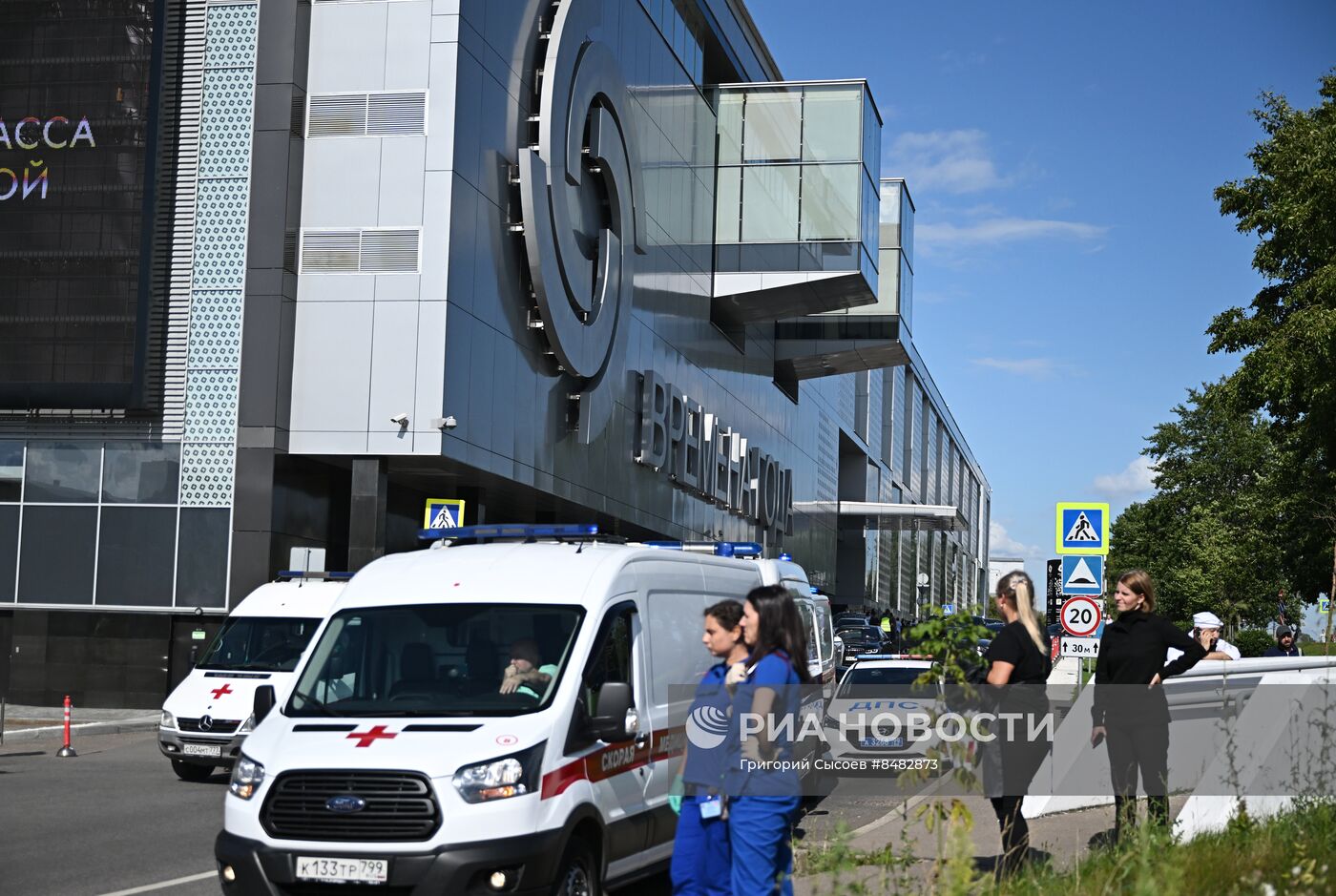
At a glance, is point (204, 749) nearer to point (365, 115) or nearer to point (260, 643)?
point (260, 643)

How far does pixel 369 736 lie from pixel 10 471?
80.9 feet

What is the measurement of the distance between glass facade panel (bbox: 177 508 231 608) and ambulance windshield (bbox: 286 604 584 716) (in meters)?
20.8

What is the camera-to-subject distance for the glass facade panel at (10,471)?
3002 cm

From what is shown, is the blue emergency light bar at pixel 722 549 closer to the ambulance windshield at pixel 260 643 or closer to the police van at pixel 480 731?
the police van at pixel 480 731

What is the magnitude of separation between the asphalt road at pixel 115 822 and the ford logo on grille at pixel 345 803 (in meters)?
2.40

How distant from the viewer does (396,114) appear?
3008 centimetres

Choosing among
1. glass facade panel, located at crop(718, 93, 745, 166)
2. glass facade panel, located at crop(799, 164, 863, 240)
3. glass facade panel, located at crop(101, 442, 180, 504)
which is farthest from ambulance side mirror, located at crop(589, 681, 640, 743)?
glass facade panel, located at crop(718, 93, 745, 166)

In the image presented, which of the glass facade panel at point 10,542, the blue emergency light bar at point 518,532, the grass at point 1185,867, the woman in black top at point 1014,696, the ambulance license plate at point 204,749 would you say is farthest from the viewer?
the glass facade panel at point 10,542

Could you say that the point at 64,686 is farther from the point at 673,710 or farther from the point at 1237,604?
the point at 1237,604

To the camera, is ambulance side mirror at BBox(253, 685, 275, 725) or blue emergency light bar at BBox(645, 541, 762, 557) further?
blue emergency light bar at BBox(645, 541, 762, 557)

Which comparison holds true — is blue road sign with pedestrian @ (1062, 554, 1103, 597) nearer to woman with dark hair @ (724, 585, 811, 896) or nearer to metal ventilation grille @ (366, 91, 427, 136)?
woman with dark hair @ (724, 585, 811, 896)

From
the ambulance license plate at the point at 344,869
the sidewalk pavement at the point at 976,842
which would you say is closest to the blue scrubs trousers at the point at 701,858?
the sidewalk pavement at the point at 976,842

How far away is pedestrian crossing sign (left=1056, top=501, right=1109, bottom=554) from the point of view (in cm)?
1894

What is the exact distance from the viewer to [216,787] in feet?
55.2
